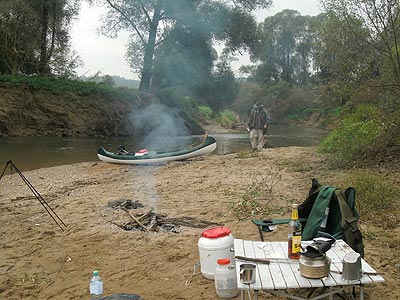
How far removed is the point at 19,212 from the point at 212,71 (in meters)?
28.3

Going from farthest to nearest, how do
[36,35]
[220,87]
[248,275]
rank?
[220,87] < [36,35] < [248,275]

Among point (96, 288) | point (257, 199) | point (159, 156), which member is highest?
point (257, 199)

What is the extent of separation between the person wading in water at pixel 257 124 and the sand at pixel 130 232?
388 centimetres

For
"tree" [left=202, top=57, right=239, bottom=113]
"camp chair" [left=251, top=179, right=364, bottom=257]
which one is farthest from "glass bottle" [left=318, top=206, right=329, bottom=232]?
"tree" [left=202, top=57, right=239, bottom=113]

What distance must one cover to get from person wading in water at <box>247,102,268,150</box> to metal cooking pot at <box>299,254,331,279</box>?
11.2 metres

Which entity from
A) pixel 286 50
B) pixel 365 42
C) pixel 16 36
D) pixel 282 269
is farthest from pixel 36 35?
pixel 286 50

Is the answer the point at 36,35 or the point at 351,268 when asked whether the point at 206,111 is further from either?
the point at 351,268

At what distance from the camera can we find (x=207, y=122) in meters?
36.8

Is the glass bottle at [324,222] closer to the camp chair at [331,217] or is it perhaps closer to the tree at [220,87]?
the camp chair at [331,217]

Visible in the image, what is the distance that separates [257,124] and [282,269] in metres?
11.5

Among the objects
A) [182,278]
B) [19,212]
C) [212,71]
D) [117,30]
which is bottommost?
[19,212]

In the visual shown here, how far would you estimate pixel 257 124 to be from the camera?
14.1m

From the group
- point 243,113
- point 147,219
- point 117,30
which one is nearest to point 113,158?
point 147,219

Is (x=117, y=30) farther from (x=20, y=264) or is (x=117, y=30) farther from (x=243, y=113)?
(x=20, y=264)
